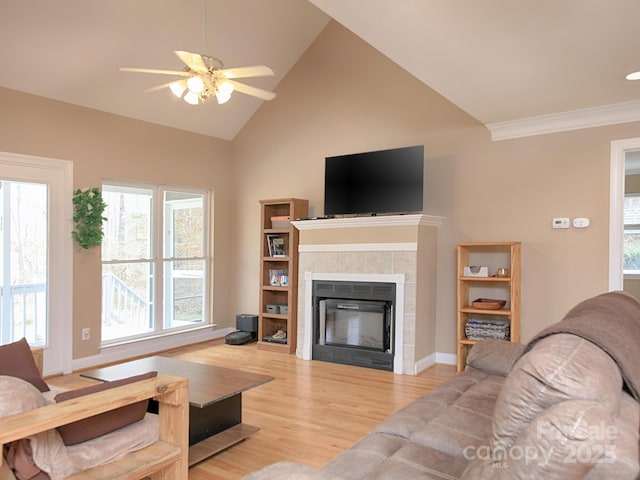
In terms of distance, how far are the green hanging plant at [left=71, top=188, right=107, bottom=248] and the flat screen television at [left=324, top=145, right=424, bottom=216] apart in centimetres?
250

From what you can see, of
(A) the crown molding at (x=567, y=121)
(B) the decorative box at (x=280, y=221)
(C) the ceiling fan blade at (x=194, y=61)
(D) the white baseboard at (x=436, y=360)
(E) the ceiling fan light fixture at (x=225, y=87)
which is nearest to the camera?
(C) the ceiling fan blade at (x=194, y=61)

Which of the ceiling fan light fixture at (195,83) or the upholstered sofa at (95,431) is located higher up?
the ceiling fan light fixture at (195,83)

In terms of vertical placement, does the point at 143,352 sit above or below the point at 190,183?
below

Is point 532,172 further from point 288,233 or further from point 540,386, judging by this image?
point 540,386

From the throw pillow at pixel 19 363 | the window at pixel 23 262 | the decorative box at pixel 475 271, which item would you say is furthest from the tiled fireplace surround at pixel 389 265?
the throw pillow at pixel 19 363

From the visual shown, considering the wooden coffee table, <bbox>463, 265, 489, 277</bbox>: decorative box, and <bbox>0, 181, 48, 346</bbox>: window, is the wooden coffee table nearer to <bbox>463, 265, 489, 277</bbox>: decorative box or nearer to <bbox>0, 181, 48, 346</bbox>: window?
<bbox>0, 181, 48, 346</bbox>: window

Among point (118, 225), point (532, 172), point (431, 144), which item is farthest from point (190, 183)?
point (532, 172)

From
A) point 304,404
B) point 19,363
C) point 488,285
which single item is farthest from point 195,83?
point 488,285

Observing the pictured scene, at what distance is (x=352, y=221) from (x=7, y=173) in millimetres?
3399

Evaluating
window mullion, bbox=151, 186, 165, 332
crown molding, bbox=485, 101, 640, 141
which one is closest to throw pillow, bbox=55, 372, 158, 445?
window mullion, bbox=151, 186, 165, 332

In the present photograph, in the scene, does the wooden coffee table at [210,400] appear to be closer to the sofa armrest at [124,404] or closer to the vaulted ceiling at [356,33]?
the sofa armrest at [124,404]

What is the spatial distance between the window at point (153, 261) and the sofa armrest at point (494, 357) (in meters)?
4.08

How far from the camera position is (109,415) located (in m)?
1.97

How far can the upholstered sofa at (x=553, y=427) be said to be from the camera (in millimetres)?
962
